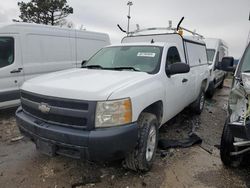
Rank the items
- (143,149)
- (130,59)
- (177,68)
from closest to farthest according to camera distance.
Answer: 1. (143,149)
2. (177,68)
3. (130,59)

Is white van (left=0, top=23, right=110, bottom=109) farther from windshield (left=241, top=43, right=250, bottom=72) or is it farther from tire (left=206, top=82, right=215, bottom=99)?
windshield (left=241, top=43, right=250, bottom=72)

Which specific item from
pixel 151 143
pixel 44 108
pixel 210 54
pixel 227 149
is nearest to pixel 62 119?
pixel 44 108

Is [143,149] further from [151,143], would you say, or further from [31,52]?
[31,52]

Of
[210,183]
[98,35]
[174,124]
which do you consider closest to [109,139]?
[210,183]

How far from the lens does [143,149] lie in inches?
122

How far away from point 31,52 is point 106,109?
14.5 ft

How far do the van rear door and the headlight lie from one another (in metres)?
3.90

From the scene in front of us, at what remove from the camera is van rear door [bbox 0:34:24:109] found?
564cm

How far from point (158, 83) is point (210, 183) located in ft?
5.08

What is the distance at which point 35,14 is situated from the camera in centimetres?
2327

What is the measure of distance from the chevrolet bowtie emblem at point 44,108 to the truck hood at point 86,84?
0.14 metres

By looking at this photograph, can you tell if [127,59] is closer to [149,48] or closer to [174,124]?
[149,48]

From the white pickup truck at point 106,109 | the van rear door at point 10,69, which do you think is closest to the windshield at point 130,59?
the white pickup truck at point 106,109

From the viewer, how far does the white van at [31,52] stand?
5.70 meters
